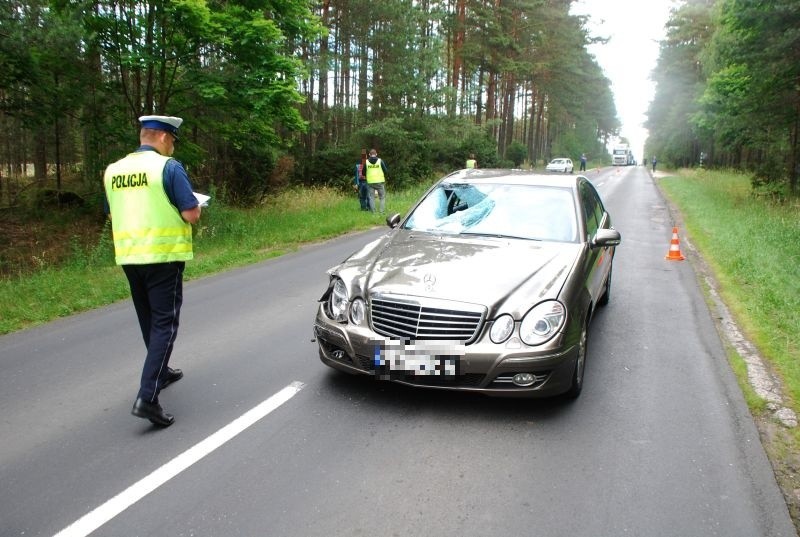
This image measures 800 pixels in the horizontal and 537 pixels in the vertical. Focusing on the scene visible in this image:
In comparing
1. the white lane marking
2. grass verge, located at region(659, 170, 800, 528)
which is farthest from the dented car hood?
grass verge, located at region(659, 170, 800, 528)

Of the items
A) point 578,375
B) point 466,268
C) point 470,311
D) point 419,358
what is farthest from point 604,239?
point 419,358

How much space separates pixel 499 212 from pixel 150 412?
11.4 feet

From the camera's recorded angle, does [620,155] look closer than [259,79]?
No

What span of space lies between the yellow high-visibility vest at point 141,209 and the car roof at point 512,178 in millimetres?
3276

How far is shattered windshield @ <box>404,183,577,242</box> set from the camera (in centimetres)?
529

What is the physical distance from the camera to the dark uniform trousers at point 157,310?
3.85 metres

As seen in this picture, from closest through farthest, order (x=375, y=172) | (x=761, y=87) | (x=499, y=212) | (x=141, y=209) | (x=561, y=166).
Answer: (x=141, y=209) < (x=499, y=212) < (x=375, y=172) < (x=761, y=87) < (x=561, y=166)

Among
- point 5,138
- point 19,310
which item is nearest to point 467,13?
point 5,138

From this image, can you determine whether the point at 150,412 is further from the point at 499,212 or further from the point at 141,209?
the point at 499,212

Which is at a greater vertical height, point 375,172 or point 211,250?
point 375,172

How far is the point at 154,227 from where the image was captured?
3.76 m

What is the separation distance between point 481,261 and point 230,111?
10549mm

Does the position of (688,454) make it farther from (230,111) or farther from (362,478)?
(230,111)

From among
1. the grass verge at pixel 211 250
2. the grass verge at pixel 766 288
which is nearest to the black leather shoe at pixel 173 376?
the grass verge at pixel 211 250
